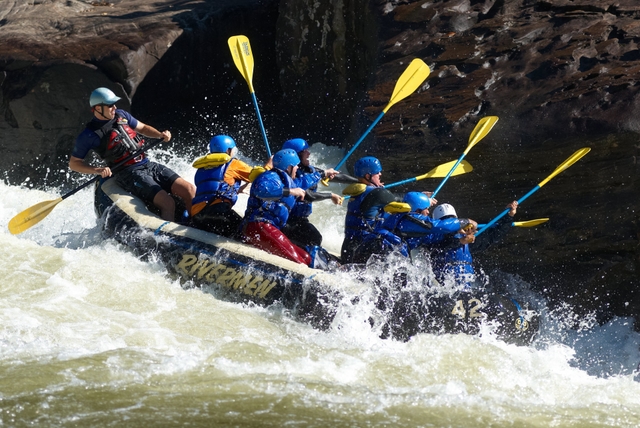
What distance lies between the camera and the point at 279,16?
33.7 ft

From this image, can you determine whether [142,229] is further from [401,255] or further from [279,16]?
[279,16]

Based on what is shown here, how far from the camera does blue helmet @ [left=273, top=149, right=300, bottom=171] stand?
593 cm

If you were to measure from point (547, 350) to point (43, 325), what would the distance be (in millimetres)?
3343

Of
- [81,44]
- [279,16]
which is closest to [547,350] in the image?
[279,16]

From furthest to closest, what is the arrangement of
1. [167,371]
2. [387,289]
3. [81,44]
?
[81,44], [387,289], [167,371]

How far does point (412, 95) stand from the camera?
7887 mm

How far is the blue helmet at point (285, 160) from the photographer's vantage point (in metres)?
5.93

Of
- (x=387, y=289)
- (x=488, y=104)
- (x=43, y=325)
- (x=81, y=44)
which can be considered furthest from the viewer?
(x=81, y=44)

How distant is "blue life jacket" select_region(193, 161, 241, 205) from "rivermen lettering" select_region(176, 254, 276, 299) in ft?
1.82

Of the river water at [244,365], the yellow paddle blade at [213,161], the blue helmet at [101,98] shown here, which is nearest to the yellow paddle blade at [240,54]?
the blue helmet at [101,98]

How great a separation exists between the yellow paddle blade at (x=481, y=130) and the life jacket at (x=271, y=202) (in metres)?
1.74

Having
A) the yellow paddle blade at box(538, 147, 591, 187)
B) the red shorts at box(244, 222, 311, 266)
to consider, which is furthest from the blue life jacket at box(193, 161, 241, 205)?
the yellow paddle blade at box(538, 147, 591, 187)

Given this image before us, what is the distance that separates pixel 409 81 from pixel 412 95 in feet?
1.55

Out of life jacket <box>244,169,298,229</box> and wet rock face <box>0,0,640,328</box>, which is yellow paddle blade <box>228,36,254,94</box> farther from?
life jacket <box>244,169,298,229</box>
